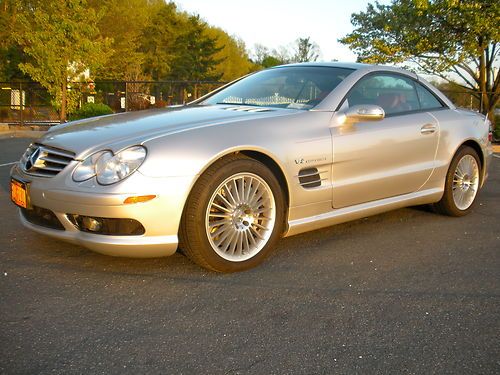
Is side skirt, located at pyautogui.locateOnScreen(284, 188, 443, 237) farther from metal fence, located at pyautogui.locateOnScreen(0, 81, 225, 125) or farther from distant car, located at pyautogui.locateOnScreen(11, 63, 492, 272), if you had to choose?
metal fence, located at pyautogui.locateOnScreen(0, 81, 225, 125)

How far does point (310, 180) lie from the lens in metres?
3.92

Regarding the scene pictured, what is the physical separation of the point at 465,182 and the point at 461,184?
0.25 feet

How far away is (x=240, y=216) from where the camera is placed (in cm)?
365

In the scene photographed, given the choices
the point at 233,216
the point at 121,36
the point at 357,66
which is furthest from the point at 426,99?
the point at 121,36

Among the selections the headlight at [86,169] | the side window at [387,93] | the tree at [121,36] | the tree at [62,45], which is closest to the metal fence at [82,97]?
the tree at [62,45]

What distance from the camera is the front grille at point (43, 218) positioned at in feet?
11.3

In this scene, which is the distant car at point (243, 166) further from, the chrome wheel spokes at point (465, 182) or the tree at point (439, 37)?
the tree at point (439, 37)

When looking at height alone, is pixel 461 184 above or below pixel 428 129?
below

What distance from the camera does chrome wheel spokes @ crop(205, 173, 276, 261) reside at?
353cm

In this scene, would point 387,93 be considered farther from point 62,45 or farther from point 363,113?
point 62,45

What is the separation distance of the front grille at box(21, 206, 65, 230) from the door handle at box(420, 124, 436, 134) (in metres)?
3.05

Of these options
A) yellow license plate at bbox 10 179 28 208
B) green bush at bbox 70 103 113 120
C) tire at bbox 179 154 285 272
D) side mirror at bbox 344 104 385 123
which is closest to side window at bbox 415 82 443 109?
side mirror at bbox 344 104 385 123

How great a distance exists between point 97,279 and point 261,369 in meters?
1.44

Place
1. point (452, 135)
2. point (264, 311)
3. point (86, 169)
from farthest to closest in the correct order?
point (452, 135) < point (86, 169) < point (264, 311)
